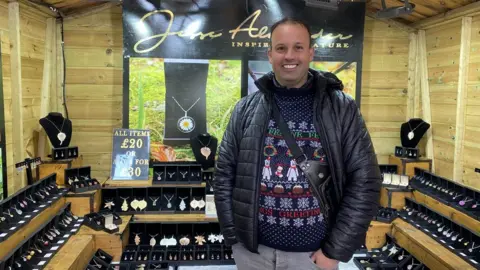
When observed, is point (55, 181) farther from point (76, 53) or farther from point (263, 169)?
point (263, 169)

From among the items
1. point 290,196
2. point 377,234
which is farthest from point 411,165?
point 290,196

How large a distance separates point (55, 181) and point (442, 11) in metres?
3.72

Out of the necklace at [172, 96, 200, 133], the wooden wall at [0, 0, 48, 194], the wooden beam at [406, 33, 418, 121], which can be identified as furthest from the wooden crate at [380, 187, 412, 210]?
the wooden wall at [0, 0, 48, 194]

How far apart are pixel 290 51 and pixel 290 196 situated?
1.72 ft

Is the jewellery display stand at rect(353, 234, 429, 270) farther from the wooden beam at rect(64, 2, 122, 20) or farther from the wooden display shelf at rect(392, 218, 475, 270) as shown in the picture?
the wooden beam at rect(64, 2, 122, 20)

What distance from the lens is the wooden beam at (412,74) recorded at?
14.6ft

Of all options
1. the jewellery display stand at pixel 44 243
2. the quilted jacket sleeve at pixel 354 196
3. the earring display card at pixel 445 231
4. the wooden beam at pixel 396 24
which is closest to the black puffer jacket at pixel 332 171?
the quilted jacket sleeve at pixel 354 196

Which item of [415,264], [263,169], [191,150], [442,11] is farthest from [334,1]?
[263,169]

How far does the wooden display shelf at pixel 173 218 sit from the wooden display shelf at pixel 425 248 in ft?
5.06

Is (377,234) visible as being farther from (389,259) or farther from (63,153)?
(63,153)

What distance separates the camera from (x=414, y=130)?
4156mm

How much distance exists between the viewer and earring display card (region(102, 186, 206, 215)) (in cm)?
380

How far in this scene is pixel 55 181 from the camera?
3576mm

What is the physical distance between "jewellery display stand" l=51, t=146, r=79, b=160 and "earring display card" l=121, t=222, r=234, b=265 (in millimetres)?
832
